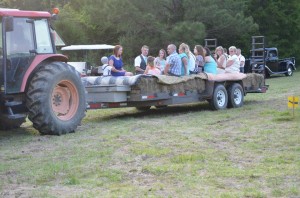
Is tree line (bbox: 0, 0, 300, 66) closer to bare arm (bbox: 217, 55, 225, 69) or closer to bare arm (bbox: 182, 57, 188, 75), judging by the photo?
bare arm (bbox: 217, 55, 225, 69)

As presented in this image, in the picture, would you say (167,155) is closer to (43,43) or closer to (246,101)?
(43,43)

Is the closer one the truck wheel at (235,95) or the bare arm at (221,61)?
the truck wheel at (235,95)

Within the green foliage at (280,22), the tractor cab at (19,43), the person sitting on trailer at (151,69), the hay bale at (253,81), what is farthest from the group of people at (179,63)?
the green foliage at (280,22)

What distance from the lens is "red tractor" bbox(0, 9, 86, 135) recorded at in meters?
9.14

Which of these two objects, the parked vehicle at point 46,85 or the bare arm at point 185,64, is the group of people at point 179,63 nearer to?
the bare arm at point 185,64

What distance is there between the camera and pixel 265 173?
6.23 m

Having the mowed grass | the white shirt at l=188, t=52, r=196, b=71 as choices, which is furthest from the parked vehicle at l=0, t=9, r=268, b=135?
the white shirt at l=188, t=52, r=196, b=71

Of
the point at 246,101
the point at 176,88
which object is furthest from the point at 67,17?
the point at 176,88

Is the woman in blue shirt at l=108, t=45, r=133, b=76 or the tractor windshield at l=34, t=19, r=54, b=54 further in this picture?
the woman in blue shirt at l=108, t=45, r=133, b=76

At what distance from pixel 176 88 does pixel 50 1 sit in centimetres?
2260

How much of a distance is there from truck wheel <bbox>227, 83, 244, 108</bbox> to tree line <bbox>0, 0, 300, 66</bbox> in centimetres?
1212

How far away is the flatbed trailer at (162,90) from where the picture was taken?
1159 cm

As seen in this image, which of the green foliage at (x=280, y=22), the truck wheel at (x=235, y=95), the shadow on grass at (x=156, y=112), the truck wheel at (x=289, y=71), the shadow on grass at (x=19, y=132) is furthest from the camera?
the green foliage at (x=280, y=22)

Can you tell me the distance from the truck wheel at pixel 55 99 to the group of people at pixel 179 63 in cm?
226
